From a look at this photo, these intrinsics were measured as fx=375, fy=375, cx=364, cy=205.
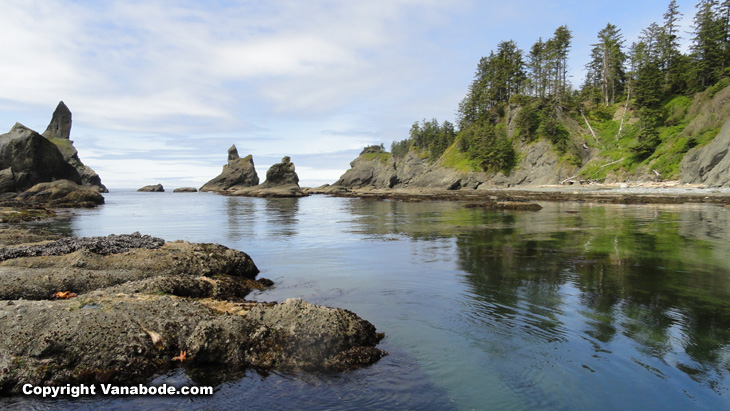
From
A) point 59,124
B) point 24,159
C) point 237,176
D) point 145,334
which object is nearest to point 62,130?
point 59,124

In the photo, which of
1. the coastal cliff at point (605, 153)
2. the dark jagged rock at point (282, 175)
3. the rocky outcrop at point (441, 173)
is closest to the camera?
the coastal cliff at point (605, 153)

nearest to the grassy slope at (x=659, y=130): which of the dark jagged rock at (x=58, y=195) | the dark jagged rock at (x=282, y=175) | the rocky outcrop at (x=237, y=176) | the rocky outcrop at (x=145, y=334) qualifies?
the dark jagged rock at (x=282, y=175)

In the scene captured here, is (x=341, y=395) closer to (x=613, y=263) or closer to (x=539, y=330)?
(x=539, y=330)

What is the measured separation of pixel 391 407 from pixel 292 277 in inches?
283

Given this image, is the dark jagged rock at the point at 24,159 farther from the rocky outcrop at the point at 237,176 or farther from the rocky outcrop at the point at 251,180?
the rocky outcrop at the point at 237,176

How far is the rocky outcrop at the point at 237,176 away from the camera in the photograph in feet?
408

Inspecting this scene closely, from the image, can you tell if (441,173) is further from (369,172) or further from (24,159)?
(24,159)

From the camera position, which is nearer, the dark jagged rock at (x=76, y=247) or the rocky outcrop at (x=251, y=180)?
the dark jagged rock at (x=76, y=247)

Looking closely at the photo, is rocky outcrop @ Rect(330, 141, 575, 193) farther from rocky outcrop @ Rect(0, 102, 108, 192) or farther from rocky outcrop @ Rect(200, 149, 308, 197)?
rocky outcrop @ Rect(0, 102, 108, 192)

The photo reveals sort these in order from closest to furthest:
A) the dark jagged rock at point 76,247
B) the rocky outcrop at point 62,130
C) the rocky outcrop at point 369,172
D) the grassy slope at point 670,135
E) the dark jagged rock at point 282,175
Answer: the dark jagged rock at point 76,247 < the grassy slope at point 670,135 < the dark jagged rock at point 282,175 < the rocky outcrop at point 62,130 < the rocky outcrop at point 369,172

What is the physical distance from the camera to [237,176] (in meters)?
126

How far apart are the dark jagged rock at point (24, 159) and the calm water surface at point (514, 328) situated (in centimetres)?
5712

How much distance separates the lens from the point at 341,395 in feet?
15.4
